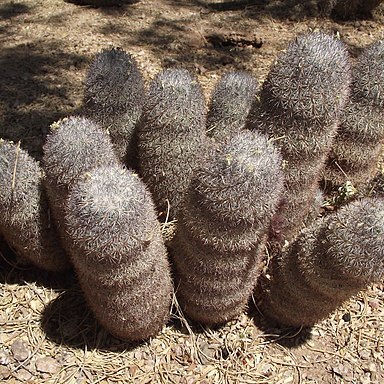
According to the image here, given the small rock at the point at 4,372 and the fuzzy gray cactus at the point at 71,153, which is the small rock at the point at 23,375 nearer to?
the small rock at the point at 4,372

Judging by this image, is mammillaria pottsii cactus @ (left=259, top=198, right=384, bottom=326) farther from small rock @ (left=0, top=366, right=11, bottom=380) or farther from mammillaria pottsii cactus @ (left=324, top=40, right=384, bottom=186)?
small rock @ (left=0, top=366, right=11, bottom=380)

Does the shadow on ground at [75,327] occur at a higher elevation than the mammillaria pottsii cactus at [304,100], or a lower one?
lower

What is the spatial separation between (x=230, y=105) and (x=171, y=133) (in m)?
0.51

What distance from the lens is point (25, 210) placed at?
7.45 ft

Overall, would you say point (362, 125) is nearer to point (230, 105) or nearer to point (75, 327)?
point (230, 105)

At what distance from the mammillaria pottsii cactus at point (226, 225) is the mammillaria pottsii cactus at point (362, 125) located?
3.20 feet

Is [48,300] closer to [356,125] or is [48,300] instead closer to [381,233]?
[381,233]

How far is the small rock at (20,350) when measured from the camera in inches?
90.4

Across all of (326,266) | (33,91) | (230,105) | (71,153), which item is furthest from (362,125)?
(33,91)

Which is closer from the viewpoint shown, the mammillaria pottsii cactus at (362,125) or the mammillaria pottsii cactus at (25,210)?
the mammillaria pottsii cactus at (25,210)

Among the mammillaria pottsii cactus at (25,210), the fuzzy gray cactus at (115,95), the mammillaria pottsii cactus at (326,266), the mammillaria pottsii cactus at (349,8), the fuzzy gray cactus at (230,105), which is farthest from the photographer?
the mammillaria pottsii cactus at (349,8)

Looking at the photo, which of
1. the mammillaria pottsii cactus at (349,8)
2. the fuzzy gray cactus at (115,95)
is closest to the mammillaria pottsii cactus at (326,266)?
the fuzzy gray cactus at (115,95)

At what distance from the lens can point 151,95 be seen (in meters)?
2.45

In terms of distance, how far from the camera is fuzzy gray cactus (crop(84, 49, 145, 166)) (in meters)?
2.52
